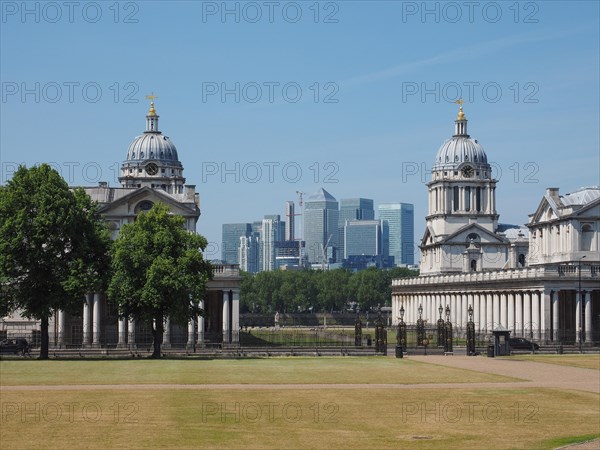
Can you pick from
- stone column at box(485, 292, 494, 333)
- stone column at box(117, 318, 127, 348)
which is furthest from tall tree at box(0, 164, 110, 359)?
stone column at box(485, 292, 494, 333)

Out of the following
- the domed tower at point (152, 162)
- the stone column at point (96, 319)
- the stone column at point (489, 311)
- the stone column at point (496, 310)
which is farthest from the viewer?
the domed tower at point (152, 162)

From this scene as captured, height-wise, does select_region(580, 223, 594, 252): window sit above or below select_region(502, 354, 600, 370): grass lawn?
above

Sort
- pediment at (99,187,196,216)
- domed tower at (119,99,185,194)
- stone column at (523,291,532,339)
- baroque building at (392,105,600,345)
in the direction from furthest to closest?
1. domed tower at (119,99,185,194)
2. stone column at (523,291,532,339)
3. baroque building at (392,105,600,345)
4. pediment at (99,187,196,216)

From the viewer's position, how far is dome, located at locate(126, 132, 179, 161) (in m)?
176

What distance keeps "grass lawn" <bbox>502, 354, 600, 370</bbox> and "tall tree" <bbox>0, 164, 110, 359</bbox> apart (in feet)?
110

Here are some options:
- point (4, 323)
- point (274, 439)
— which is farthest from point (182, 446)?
point (4, 323)

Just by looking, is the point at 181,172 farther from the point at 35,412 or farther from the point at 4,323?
the point at 35,412

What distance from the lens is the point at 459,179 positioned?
197750 mm

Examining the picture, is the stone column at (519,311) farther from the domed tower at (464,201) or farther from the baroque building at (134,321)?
the domed tower at (464,201)

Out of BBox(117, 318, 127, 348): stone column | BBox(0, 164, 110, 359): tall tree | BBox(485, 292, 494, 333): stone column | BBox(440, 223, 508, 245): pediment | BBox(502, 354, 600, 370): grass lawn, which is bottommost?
BBox(502, 354, 600, 370): grass lawn

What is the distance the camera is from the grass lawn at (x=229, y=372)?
218 feet

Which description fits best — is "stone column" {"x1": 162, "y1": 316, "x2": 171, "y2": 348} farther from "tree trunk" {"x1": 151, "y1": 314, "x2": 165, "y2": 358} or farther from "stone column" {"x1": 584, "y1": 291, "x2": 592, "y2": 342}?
"stone column" {"x1": 584, "y1": 291, "x2": 592, "y2": 342}

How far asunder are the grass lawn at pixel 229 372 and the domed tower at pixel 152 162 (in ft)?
282

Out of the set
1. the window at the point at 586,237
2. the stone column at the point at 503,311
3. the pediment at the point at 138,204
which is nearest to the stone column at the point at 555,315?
the stone column at the point at 503,311
